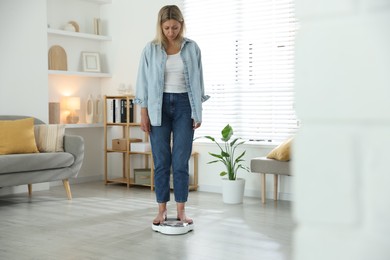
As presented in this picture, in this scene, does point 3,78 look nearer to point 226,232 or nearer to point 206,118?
point 206,118

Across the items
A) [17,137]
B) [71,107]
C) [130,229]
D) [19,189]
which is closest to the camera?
[130,229]

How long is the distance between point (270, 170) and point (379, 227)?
3780mm

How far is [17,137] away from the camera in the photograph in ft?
14.2

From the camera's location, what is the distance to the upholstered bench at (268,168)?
13.4ft

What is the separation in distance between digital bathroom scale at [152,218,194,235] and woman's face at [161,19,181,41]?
115 cm

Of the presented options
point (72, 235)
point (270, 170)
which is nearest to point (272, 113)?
point (270, 170)

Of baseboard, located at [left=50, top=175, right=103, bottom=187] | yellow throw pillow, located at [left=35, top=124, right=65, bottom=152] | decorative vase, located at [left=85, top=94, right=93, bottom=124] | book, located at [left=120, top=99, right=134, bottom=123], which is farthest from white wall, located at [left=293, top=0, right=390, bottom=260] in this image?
decorative vase, located at [left=85, top=94, right=93, bottom=124]

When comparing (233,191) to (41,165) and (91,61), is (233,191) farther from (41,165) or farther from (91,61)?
(91,61)

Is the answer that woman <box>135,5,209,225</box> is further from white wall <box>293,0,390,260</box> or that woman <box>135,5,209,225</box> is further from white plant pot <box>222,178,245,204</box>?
white wall <box>293,0,390,260</box>

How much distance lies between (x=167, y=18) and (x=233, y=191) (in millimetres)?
1810

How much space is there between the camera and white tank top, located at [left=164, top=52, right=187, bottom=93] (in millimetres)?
3061

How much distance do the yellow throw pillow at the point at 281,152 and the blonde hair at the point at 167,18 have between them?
1480 mm

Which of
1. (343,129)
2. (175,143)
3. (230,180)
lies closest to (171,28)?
(175,143)

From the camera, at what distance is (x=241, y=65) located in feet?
15.7
